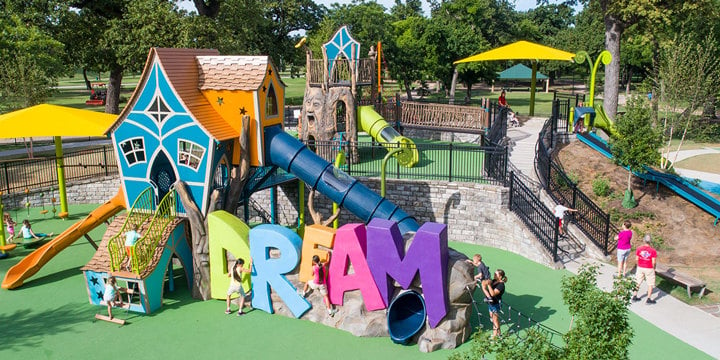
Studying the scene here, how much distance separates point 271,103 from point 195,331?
20.3 ft

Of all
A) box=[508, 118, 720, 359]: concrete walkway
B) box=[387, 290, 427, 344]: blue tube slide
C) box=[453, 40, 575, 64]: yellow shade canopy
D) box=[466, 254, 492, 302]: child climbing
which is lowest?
box=[508, 118, 720, 359]: concrete walkway

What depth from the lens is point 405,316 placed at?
12.5 metres

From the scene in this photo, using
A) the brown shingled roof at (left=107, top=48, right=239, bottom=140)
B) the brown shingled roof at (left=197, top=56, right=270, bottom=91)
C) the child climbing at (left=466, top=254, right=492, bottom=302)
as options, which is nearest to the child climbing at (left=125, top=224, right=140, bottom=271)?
the brown shingled roof at (left=107, top=48, right=239, bottom=140)

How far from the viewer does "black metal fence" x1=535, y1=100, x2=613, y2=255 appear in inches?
677

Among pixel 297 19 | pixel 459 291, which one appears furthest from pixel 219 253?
pixel 297 19

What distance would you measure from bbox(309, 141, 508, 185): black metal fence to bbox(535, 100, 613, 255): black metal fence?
197cm

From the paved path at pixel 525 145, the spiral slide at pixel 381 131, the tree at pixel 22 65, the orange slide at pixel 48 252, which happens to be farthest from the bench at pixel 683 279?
the tree at pixel 22 65

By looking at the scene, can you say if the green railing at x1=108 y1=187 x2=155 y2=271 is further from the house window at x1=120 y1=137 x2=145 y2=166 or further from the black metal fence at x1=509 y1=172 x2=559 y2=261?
the black metal fence at x1=509 y1=172 x2=559 y2=261

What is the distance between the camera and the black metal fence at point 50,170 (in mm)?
22797

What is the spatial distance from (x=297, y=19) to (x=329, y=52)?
78.9 feet

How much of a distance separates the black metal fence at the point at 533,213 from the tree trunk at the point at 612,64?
45.8ft

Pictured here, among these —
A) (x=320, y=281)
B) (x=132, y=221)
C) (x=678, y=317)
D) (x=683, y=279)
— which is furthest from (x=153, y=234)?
(x=683, y=279)

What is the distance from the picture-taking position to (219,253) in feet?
45.3

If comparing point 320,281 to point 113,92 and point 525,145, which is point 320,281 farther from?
point 113,92
